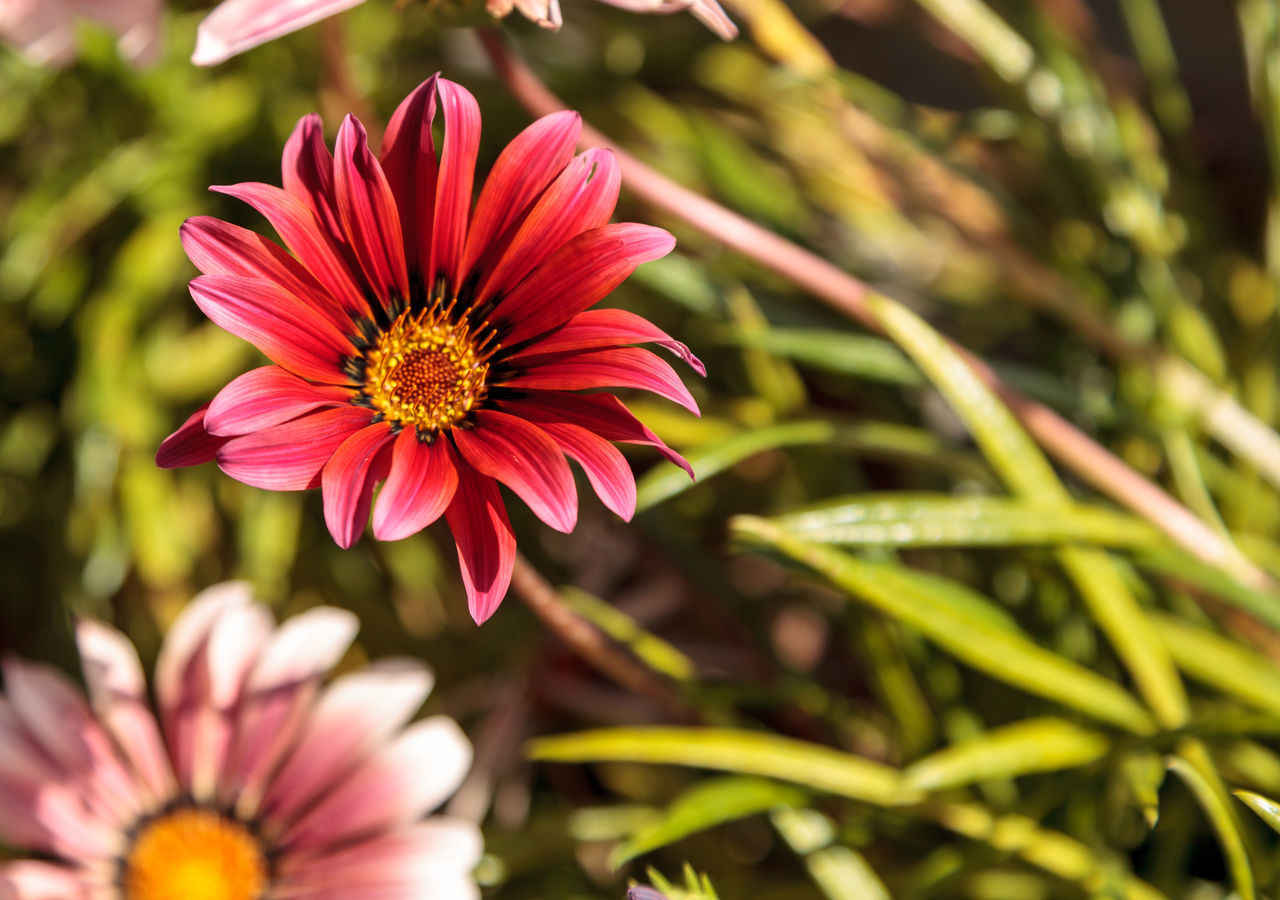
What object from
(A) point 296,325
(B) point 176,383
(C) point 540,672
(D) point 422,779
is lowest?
(C) point 540,672

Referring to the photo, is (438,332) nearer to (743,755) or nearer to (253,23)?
(253,23)

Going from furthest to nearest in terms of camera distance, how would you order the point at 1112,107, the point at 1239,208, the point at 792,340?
1. the point at 1239,208
2. the point at 1112,107
3. the point at 792,340

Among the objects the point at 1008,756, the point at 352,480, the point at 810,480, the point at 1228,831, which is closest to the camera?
A: the point at 352,480

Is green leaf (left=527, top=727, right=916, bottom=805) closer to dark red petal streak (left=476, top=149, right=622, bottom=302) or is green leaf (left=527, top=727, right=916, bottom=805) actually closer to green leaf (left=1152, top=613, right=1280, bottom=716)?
green leaf (left=1152, top=613, right=1280, bottom=716)

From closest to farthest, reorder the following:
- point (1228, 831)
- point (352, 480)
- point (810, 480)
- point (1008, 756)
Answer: point (352, 480) < point (1228, 831) < point (1008, 756) < point (810, 480)

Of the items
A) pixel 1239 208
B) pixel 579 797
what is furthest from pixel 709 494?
pixel 1239 208

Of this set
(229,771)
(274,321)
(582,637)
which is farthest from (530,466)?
(229,771)

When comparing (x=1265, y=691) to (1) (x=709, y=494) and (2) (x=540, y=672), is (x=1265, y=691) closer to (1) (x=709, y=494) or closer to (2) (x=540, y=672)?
(1) (x=709, y=494)
